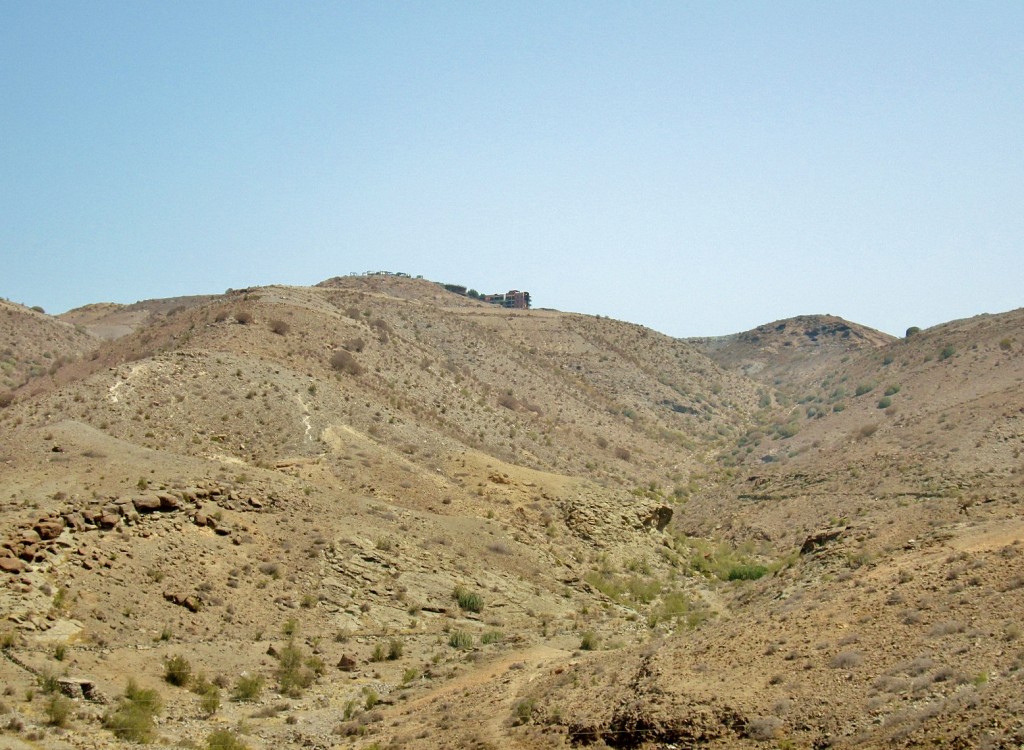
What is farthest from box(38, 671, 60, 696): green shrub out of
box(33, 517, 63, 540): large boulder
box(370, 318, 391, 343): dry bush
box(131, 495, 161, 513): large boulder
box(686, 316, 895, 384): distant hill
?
box(686, 316, 895, 384): distant hill

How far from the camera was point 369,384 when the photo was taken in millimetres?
43969

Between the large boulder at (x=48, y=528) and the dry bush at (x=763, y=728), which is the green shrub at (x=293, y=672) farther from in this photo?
the dry bush at (x=763, y=728)

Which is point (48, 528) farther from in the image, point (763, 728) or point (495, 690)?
point (763, 728)

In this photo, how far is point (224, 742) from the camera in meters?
17.0

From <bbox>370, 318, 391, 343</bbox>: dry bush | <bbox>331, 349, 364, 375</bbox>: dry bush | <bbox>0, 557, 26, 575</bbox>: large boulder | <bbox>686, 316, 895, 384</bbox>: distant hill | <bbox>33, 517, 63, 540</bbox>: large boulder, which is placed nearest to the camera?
<bbox>0, 557, 26, 575</bbox>: large boulder

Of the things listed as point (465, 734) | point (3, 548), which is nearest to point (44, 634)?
point (3, 548)

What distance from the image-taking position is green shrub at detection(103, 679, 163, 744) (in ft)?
54.3

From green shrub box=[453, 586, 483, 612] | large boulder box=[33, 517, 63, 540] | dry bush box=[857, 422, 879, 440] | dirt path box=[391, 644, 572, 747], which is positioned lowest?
dirt path box=[391, 644, 572, 747]

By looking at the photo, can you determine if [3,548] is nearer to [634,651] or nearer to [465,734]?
[465,734]

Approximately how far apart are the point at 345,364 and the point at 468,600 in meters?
20.6

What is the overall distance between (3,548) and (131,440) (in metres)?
10.7

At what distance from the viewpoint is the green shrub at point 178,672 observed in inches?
758

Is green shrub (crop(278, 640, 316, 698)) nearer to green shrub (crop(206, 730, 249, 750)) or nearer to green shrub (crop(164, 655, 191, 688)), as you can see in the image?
green shrub (crop(164, 655, 191, 688))

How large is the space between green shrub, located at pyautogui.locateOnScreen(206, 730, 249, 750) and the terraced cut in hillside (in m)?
0.09
